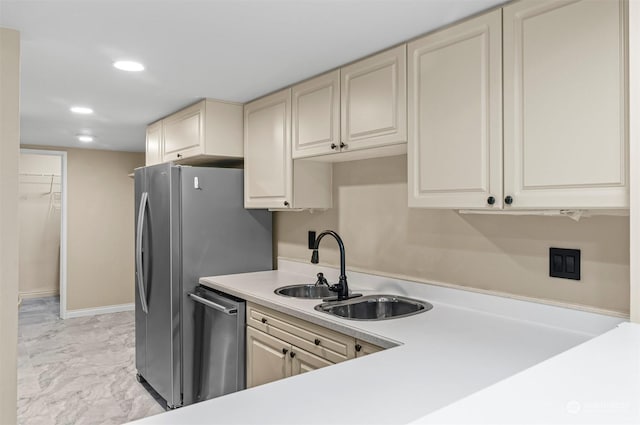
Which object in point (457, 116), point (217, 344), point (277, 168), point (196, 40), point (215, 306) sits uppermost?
point (196, 40)

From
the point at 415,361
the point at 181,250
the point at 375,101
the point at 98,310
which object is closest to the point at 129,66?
the point at 181,250

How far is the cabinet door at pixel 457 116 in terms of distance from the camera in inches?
68.5

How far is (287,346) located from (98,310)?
4.52m

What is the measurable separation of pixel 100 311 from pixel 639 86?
20.2 feet

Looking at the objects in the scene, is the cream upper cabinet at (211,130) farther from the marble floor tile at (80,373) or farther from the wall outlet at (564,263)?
the wall outlet at (564,263)

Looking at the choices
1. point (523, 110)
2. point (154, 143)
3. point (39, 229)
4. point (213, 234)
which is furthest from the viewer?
point (39, 229)

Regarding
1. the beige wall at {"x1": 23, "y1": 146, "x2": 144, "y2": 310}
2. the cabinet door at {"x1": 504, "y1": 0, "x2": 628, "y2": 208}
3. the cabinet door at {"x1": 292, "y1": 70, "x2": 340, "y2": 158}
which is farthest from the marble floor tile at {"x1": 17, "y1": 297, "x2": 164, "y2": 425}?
the cabinet door at {"x1": 504, "y1": 0, "x2": 628, "y2": 208}

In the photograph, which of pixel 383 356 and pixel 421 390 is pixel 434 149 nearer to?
pixel 383 356

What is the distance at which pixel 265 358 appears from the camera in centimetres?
246

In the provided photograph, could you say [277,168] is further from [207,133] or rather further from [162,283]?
[162,283]

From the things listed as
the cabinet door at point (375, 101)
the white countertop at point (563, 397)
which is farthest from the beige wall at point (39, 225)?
the white countertop at point (563, 397)

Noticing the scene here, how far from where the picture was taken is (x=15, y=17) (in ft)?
6.16

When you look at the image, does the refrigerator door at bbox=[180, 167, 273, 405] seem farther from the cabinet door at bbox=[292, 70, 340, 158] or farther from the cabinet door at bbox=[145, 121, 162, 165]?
the cabinet door at bbox=[145, 121, 162, 165]

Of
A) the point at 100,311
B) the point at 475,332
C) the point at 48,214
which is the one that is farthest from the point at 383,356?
the point at 48,214
